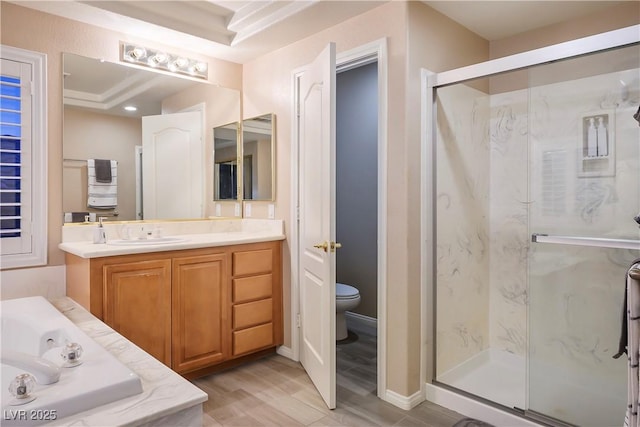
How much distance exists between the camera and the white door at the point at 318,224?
229 cm

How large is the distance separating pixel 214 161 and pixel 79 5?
4.37 ft

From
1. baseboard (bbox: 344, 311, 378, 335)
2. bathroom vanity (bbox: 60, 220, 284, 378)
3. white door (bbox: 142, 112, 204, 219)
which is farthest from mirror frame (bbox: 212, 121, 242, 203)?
baseboard (bbox: 344, 311, 378, 335)

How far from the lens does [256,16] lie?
2.68 metres

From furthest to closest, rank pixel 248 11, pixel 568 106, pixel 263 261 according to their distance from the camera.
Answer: pixel 263 261, pixel 248 11, pixel 568 106

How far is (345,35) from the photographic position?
2598 mm

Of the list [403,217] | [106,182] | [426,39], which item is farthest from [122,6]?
[403,217]

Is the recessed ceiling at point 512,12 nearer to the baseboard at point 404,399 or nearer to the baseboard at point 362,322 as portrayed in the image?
the baseboard at point 404,399

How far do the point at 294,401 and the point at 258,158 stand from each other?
1.79m

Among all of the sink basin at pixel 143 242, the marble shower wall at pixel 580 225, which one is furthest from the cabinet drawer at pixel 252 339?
the marble shower wall at pixel 580 225

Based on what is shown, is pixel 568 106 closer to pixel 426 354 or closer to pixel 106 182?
pixel 426 354

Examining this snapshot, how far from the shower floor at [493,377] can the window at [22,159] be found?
8.45 ft

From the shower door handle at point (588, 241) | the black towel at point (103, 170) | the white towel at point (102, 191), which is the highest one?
the black towel at point (103, 170)

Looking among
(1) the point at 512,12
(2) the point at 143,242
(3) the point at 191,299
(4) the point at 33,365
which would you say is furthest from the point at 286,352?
(1) the point at 512,12

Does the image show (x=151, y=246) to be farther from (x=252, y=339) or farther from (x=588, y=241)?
(x=588, y=241)
